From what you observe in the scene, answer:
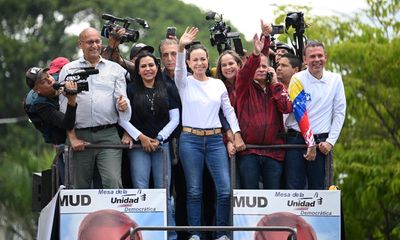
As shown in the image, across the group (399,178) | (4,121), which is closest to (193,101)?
(399,178)

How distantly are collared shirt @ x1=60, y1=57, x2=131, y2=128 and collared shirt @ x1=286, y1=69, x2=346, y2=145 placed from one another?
5.86 ft

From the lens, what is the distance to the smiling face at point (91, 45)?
16516 mm

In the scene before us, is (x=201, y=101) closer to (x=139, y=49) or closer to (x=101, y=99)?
(x=101, y=99)

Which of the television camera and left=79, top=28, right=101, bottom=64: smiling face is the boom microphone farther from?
the television camera

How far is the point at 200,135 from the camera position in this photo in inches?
639

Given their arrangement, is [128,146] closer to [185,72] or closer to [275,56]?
[185,72]

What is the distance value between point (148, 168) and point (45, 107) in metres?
1.25

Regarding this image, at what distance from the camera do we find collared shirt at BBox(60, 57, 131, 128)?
53.4 feet

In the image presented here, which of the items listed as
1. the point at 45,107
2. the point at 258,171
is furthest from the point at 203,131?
the point at 45,107

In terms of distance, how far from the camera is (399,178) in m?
27.2

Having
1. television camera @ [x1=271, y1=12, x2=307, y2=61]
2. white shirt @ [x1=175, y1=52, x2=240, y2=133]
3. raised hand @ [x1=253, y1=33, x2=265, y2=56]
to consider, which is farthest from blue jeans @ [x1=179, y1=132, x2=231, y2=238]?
television camera @ [x1=271, y1=12, x2=307, y2=61]

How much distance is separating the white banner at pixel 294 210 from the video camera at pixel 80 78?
73.2 inches

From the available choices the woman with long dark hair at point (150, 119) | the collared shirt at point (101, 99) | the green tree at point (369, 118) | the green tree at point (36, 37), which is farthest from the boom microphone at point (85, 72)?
the green tree at point (36, 37)

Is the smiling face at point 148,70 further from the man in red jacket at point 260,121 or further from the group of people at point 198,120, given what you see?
the man in red jacket at point 260,121
